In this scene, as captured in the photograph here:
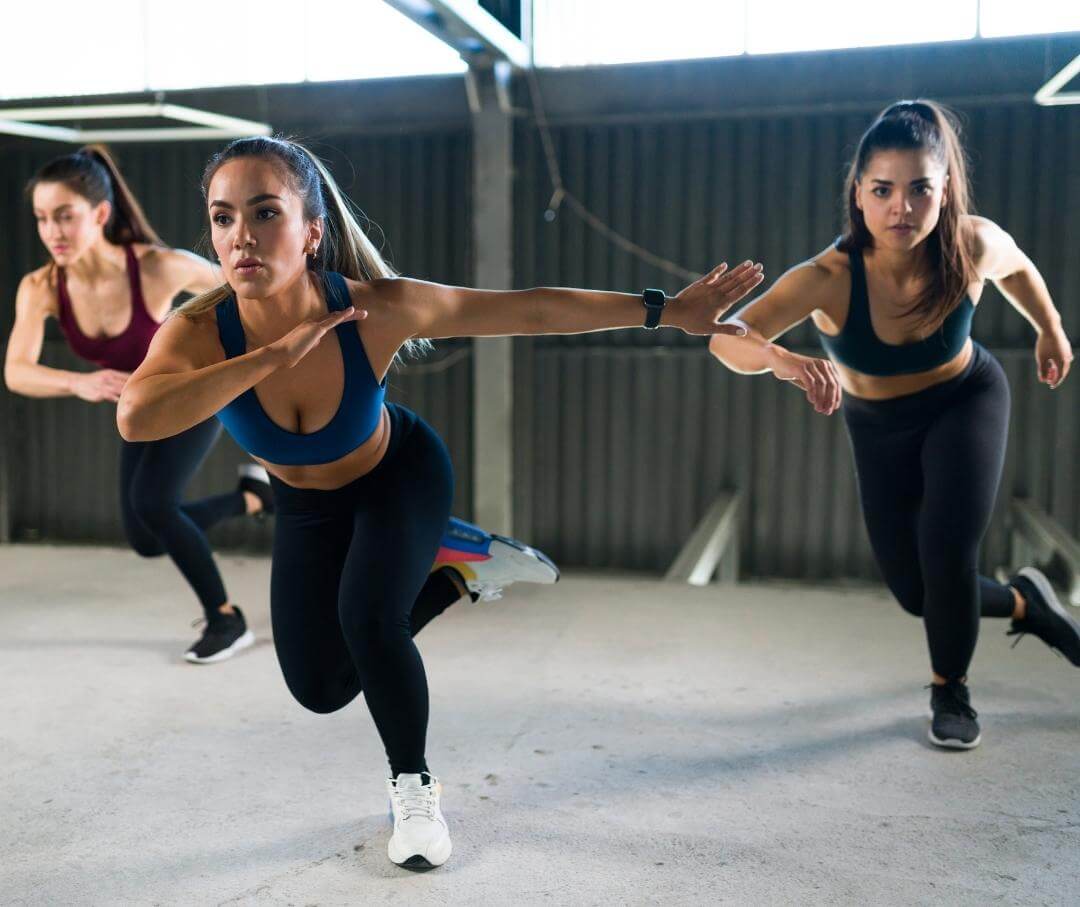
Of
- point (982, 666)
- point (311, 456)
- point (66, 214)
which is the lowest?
point (982, 666)

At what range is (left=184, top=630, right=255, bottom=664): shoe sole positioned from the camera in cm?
368

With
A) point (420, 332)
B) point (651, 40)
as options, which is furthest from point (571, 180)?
point (420, 332)

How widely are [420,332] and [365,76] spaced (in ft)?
16.3

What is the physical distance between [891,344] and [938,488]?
1.26 ft

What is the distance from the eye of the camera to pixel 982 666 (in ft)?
12.0

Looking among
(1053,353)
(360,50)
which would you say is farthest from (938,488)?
(360,50)

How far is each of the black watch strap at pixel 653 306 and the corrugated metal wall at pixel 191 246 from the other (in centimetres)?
459

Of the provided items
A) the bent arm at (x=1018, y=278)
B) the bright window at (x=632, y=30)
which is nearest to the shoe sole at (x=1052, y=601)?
the bent arm at (x=1018, y=278)

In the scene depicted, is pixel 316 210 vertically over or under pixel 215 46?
under

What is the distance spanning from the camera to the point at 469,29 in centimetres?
477

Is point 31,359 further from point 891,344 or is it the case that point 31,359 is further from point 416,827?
point 891,344

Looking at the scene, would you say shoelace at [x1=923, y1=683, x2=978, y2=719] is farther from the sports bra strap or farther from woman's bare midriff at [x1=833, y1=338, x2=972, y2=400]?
the sports bra strap

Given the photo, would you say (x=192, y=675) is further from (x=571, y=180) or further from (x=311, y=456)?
(x=571, y=180)

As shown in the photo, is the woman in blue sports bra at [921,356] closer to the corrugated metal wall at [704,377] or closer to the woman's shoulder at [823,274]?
the woman's shoulder at [823,274]
